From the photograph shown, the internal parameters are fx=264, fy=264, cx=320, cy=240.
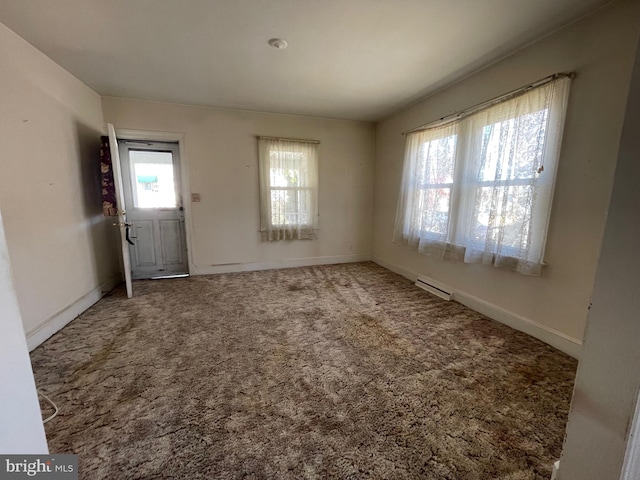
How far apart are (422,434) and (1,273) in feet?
5.82

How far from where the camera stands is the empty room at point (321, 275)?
1.20m

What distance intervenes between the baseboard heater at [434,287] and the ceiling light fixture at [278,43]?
3121 millimetres

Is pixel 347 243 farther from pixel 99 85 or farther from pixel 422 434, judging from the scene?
pixel 99 85

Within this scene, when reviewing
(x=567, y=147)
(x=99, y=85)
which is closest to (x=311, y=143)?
(x=99, y=85)

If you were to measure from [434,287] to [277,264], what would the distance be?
2.53 meters

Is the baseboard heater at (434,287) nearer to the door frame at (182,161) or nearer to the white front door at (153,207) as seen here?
the door frame at (182,161)

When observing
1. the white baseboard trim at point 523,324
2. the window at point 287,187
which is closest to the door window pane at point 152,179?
the window at point 287,187

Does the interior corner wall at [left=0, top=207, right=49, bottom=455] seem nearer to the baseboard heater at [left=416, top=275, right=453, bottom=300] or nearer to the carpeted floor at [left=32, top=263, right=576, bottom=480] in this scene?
the carpeted floor at [left=32, top=263, right=576, bottom=480]

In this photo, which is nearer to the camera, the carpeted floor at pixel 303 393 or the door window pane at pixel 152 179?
the carpeted floor at pixel 303 393

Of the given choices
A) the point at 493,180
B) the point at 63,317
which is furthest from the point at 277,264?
the point at 493,180

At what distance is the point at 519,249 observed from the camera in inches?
93.5

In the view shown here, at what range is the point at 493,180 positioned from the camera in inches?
100

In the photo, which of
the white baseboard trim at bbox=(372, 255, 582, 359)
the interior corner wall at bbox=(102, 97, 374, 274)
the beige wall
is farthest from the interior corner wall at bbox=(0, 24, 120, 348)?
the white baseboard trim at bbox=(372, 255, 582, 359)

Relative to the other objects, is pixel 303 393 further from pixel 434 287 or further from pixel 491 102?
pixel 491 102
